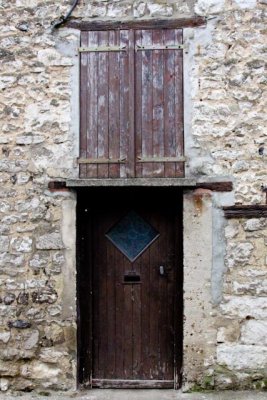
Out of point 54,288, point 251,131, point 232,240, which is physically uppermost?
point 251,131

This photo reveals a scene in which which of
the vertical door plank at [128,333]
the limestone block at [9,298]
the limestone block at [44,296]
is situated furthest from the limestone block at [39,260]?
the vertical door plank at [128,333]

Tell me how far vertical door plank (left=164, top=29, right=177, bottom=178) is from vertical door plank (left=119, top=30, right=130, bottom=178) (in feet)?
1.17

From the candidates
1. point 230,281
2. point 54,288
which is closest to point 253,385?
point 230,281

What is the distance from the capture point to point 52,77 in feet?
19.9

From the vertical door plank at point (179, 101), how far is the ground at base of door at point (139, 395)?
2029 mm

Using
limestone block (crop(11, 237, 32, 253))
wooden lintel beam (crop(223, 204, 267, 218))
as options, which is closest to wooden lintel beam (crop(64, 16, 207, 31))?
wooden lintel beam (crop(223, 204, 267, 218))

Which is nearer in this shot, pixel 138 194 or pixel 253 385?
pixel 253 385

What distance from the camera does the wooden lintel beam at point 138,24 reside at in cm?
602

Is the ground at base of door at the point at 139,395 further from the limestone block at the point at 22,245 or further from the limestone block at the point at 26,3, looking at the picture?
the limestone block at the point at 26,3

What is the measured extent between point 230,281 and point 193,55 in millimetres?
2124

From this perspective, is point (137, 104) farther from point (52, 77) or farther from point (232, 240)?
point (232, 240)

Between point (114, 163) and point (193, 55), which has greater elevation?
point (193, 55)

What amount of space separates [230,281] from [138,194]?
1.21 meters

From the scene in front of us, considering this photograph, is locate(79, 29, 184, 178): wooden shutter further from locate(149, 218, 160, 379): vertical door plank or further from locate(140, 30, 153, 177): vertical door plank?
locate(149, 218, 160, 379): vertical door plank
